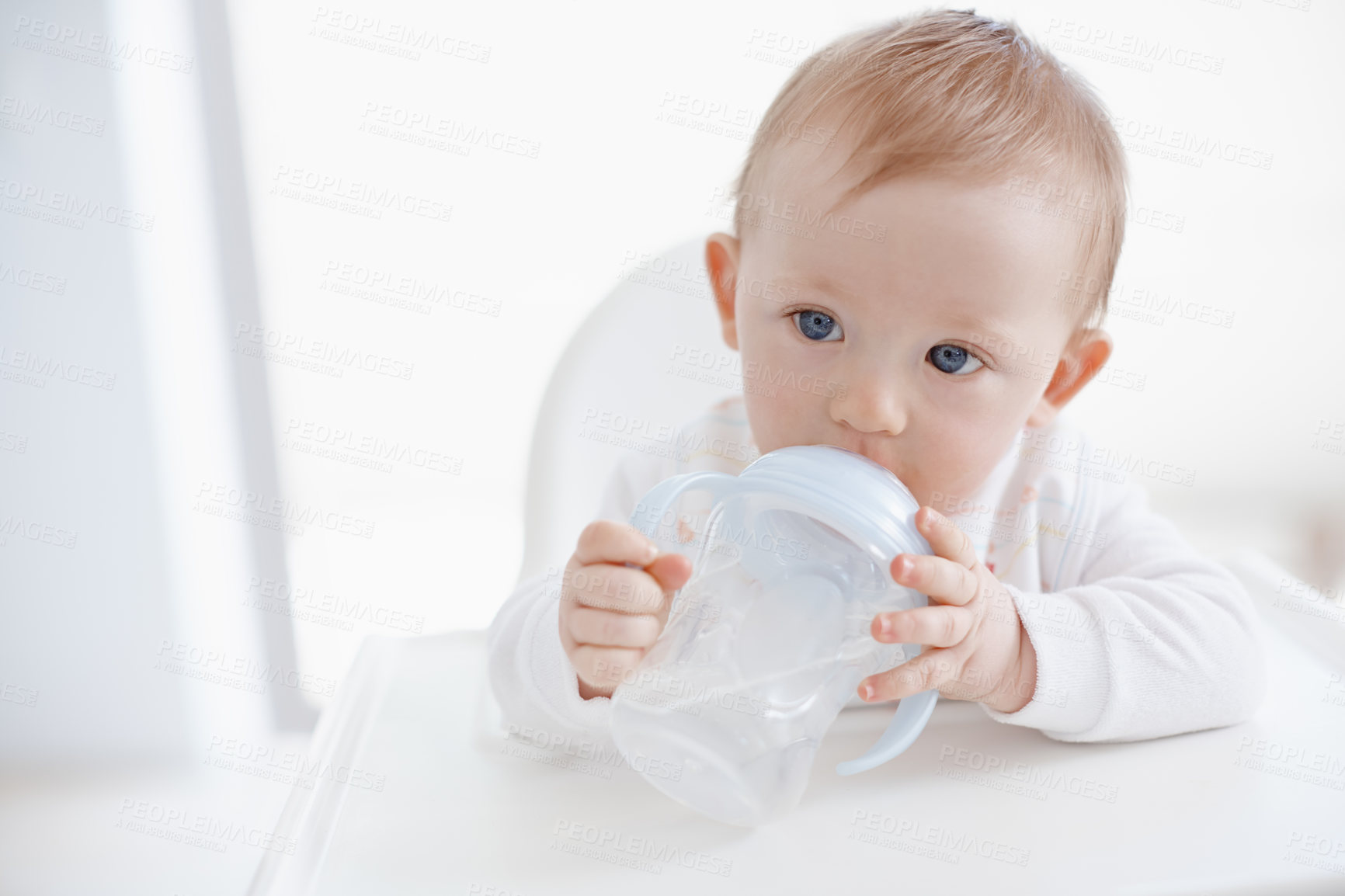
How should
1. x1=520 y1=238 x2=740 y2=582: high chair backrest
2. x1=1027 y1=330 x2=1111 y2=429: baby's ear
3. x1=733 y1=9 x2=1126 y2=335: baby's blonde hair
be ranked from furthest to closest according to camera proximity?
x1=520 y1=238 x2=740 y2=582: high chair backrest
x1=1027 y1=330 x2=1111 y2=429: baby's ear
x1=733 y1=9 x2=1126 y2=335: baby's blonde hair

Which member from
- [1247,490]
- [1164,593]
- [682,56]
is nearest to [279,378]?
[682,56]

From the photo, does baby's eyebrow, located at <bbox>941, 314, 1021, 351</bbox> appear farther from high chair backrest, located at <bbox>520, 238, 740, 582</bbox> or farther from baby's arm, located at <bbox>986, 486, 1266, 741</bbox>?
high chair backrest, located at <bbox>520, 238, 740, 582</bbox>

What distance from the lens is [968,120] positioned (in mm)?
722

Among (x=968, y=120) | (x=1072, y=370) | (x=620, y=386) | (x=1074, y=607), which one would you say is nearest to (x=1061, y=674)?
(x=1074, y=607)

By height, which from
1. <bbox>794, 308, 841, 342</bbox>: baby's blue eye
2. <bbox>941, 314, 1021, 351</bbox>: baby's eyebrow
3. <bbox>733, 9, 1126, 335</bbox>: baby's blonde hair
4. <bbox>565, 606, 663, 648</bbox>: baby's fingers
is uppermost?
<bbox>733, 9, 1126, 335</bbox>: baby's blonde hair

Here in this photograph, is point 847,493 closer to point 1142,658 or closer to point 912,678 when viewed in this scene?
point 912,678

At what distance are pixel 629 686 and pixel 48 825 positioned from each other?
138 centimetres

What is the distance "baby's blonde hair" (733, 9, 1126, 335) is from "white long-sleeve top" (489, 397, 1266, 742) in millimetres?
203

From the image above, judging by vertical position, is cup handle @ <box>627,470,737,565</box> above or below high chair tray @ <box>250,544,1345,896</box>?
above

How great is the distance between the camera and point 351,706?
80 centimetres

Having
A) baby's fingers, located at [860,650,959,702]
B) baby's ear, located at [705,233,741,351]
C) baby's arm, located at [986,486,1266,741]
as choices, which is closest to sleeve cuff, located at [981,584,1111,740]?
baby's arm, located at [986,486,1266,741]

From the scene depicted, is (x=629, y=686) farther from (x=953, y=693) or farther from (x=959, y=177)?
(x=959, y=177)

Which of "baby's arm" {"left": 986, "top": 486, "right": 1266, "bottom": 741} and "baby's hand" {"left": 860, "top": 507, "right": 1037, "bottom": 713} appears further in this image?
"baby's arm" {"left": 986, "top": 486, "right": 1266, "bottom": 741}

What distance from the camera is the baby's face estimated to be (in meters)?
0.70
